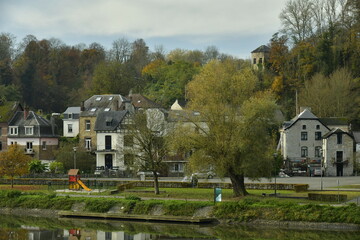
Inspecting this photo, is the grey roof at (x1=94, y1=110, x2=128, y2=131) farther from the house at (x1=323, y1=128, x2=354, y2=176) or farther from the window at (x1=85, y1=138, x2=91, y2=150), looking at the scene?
the house at (x1=323, y1=128, x2=354, y2=176)

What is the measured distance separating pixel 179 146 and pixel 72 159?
105ft

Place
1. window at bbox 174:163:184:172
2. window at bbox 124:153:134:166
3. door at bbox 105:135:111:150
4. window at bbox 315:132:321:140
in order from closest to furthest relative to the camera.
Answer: window at bbox 124:153:134:166, window at bbox 174:163:184:172, window at bbox 315:132:321:140, door at bbox 105:135:111:150

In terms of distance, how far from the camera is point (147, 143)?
2694 inches

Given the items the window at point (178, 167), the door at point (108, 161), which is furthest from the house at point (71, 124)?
the window at point (178, 167)

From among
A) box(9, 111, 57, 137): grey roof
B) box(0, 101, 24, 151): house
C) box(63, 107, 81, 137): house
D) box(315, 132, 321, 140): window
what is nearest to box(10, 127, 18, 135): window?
box(9, 111, 57, 137): grey roof

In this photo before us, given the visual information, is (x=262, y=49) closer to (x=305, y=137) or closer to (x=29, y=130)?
(x=305, y=137)

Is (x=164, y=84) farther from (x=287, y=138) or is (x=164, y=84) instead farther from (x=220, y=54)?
(x=287, y=138)

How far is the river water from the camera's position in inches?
1970

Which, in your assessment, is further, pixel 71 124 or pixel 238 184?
pixel 71 124

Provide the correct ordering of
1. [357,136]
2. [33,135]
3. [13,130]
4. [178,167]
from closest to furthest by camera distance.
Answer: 1. [178,167]
2. [357,136]
3. [33,135]
4. [13,130]

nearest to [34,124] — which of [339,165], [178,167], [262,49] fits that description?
[178,167]

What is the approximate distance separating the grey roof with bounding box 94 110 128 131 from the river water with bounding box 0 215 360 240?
35589 mm

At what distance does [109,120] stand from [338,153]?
2957 centimetres

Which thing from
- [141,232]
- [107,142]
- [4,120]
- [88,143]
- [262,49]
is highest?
[262,49]
